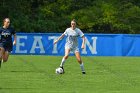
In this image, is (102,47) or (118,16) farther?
(118,16)

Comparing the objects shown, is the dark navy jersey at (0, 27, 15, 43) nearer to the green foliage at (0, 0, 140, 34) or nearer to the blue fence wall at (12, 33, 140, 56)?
the blue fence wall at (12, 33, 140, 56)

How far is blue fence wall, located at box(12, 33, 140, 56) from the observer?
3447 centimetres

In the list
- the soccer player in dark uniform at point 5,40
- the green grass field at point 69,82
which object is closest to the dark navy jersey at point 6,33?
the soccer player in dark uniform at point 5,40

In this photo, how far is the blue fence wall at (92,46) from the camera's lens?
113 ft

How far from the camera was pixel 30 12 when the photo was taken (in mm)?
48375

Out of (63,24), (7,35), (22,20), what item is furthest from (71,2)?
(7,35)

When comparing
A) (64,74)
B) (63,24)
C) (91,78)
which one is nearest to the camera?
(91,78)

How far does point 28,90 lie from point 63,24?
33.5m

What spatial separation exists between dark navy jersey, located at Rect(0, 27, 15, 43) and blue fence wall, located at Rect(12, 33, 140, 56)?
15.0 metres

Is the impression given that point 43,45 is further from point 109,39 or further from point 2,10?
point 2,10

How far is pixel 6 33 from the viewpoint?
19078 millimetres

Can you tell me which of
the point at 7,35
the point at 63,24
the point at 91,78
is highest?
the point at 7,35

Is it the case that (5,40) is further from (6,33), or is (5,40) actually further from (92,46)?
(92,46)

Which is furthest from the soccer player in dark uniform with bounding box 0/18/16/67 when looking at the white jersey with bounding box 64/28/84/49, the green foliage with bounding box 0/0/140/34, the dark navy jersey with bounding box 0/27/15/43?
the green foliage with bounding box 0/0/140/34
